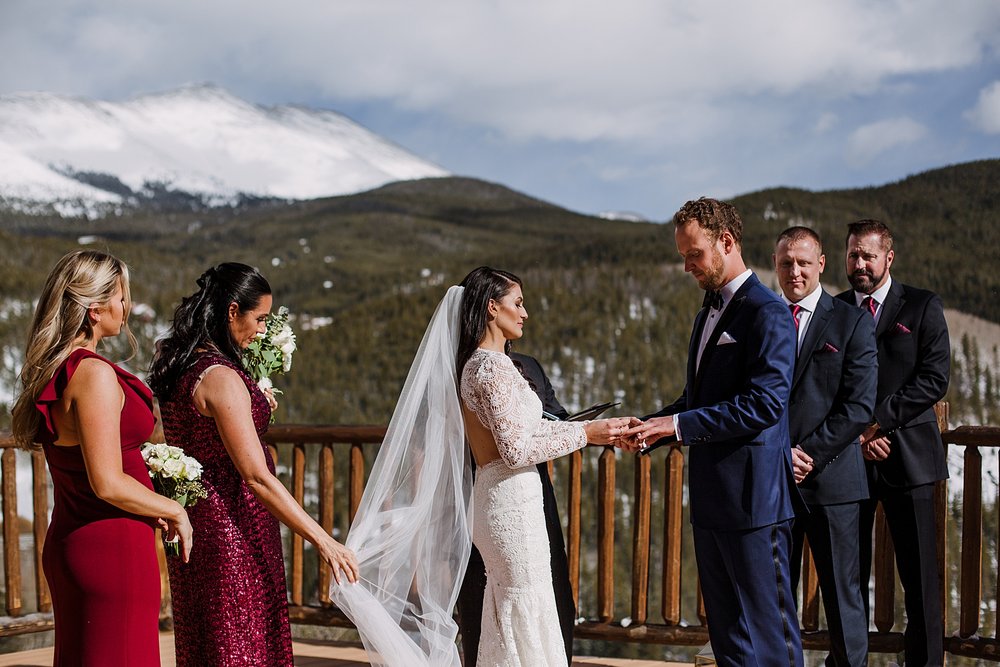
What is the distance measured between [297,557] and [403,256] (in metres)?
35.7

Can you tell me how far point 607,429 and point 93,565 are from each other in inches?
60.2

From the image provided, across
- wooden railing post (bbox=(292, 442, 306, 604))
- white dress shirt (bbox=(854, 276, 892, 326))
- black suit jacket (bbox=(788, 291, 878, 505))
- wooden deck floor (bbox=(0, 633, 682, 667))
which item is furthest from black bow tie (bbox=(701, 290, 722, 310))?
wooden railing post (bbox=(292, 442, 306, 604))

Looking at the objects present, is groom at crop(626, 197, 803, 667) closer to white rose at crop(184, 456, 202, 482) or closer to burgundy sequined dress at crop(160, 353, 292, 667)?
burgundy sequined dress at crop(160, 353, 292, 667)

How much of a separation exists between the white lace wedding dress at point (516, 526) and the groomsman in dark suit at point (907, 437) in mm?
1275

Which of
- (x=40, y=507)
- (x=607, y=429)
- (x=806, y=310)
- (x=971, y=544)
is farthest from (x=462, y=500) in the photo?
(x=40, y=507)

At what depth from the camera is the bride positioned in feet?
9.37

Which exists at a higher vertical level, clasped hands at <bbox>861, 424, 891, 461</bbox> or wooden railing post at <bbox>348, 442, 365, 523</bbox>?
clasped hands at <bbox>861, 424, 891, 461</bbox>

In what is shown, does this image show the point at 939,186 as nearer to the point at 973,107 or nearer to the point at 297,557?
the point at 973,107

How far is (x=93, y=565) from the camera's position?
2.34 metres

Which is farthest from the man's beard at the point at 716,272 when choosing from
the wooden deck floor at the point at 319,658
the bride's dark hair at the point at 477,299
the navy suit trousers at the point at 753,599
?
the wooden deck floor at the point at 319,658

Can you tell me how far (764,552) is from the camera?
2.80 meters

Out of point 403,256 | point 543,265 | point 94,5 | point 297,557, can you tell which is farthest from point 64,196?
point 297,557

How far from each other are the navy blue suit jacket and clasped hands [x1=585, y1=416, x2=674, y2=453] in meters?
0.10

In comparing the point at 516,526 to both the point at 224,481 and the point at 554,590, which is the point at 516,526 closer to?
the point at 554,590
